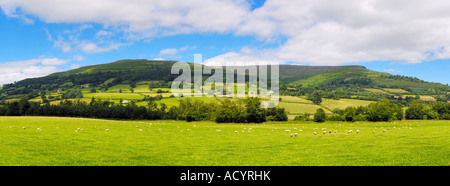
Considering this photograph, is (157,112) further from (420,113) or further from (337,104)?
(337,104)

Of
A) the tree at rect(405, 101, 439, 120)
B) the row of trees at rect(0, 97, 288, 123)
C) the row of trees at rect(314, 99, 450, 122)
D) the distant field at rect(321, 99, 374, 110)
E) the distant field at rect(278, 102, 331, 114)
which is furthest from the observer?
the distant field at rect(321, 99, 374, 110)

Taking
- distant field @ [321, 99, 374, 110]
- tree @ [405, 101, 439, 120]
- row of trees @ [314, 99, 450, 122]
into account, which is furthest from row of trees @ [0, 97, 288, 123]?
distant field @ [321, 99, 374, 110]

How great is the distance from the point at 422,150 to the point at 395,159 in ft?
11.9

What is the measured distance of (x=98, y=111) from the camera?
9088cm

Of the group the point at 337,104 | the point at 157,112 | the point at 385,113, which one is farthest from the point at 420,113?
the point at 157,112

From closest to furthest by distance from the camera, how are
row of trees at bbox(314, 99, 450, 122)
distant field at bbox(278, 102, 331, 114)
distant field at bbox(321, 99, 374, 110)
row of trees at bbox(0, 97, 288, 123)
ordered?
row of trees at bbox(314, 99, 450, 122) → row of trees at bbox(0, 97, 288, 123) → distant field at bbox(278, 102, 331, 114) → distant field at bbox(321, 99, 374, 110)

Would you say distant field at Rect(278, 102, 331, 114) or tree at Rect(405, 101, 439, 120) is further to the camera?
distant field at Rect(278, 102, 331, 114)

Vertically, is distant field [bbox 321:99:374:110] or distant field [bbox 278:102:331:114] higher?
distant field [bbox 321:99:374:110]

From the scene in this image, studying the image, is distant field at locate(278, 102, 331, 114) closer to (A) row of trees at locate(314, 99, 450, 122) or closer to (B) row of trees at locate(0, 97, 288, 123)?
(A) row of trees at locate(314, 99, 450, 122)

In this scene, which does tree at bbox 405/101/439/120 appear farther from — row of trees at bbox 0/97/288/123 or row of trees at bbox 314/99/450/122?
row of trees at bbox 0/97/288/123

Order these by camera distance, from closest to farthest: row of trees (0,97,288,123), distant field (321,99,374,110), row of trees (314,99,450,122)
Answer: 1. row of trees (314,99,450,122)
2. row of trees (0,97,288,123)
3. distant field (321,99,374,110)
